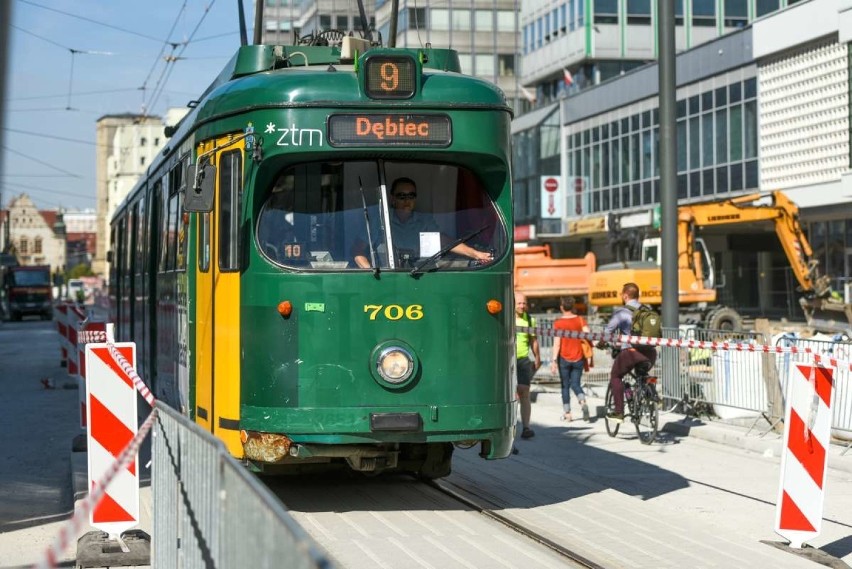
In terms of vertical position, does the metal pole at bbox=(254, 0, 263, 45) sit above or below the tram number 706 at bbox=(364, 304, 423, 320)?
above

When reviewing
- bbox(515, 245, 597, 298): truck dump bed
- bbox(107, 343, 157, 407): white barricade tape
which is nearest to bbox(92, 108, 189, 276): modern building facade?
bbox(515, 245, 597, 298): truck dump bed

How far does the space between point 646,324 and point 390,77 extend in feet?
24.2

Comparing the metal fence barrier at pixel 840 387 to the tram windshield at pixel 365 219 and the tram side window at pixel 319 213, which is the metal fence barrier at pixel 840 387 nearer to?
the tram windshield at pixel 365 219

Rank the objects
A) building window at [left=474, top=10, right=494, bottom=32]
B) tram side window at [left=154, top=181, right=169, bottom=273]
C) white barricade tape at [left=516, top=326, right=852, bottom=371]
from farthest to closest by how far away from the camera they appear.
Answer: building window at [left=474, top=10, right=494, bottom=32], tram side window at [left=154, top=181, right=169, bottom=273], white barricade tape at [left=516, top=326, right=852, bottom=371]

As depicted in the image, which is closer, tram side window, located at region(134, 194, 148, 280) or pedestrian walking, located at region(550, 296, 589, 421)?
tram side window, located at region(134, 194, 148, 280)

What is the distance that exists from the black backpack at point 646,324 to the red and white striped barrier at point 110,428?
8.90 m

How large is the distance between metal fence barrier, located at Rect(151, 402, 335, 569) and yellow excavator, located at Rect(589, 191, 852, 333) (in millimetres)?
28581

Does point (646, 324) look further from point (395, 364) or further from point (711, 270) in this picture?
point (711, 270)

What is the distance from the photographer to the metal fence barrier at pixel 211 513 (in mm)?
3924

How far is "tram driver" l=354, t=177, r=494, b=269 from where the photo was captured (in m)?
10.3

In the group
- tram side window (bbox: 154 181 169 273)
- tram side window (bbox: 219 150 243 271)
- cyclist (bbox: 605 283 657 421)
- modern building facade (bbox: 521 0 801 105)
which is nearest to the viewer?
tram side window (bbox: 219 150 243 271)

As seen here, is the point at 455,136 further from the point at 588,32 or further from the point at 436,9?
the point at 436,9

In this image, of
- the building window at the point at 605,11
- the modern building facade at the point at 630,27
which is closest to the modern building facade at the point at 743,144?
the modern building facade at the point at 630,27

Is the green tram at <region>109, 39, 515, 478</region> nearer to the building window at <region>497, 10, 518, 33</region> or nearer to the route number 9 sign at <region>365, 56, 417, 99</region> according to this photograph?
the route number 9 sign at <region>365, 56, 417, 99</region>
